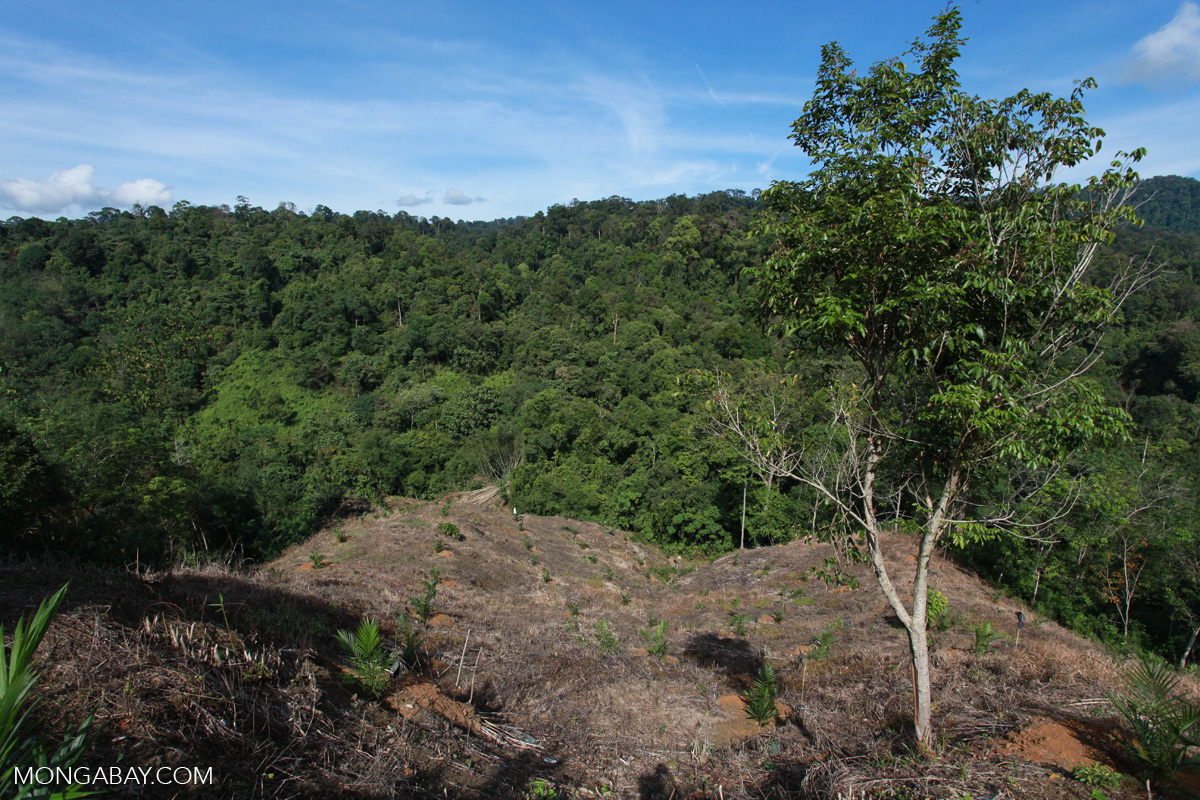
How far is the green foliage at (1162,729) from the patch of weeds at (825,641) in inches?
194

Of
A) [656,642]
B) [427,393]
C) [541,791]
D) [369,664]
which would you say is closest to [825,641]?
[656,642]

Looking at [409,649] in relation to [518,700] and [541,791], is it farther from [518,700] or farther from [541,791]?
[541,791]

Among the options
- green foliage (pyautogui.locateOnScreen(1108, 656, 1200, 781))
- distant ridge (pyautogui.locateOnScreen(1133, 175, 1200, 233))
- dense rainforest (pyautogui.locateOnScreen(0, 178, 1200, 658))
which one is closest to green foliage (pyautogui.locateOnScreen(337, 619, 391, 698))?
dense rainforest (pyautogui.locateOnScreen(0, 178, 1200, 658))

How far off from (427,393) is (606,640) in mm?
37594

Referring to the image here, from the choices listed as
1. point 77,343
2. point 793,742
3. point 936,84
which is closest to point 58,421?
point 793,742

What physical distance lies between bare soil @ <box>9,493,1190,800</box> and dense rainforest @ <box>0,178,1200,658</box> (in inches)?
79.7

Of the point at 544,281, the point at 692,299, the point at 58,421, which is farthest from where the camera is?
the point at 544,281

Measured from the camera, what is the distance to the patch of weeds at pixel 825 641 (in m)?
9.36

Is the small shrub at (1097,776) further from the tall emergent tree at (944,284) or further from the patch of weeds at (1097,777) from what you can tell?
the tall emergent tree at (944,284)

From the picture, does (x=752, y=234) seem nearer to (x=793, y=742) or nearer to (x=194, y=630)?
(x=793, y=742)

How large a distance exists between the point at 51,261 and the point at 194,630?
254 feet

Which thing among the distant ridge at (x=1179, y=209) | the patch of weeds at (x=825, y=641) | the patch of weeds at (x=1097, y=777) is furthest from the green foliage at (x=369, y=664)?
the distant ridge at (x=1179, y=209)

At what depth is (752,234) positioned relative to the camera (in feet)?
17.0

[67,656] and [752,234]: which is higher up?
[752,234]
